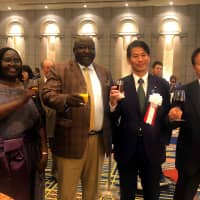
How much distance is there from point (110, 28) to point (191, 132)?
10.3 m

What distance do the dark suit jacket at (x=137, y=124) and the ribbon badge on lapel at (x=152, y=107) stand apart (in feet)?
0.15

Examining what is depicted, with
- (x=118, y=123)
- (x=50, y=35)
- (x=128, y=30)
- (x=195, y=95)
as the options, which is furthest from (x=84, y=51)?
(x=50, y=35)

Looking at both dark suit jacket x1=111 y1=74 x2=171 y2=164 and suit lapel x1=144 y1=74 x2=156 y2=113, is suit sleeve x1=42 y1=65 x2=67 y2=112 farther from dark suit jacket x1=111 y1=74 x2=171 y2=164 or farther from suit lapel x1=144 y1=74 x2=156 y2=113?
suit lapel x1=144 y1=74 x2=156 y2=113

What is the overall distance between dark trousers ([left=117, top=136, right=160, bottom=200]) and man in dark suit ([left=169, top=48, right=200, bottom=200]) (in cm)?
25

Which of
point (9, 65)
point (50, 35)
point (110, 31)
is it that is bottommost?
point (9, 65)

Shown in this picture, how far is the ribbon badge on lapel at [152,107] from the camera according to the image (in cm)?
208

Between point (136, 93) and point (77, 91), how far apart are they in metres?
0.46

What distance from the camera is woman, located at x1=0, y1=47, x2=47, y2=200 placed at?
1902mm

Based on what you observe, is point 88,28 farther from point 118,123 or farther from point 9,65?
point 9,65

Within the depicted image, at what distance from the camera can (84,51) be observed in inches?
83.7

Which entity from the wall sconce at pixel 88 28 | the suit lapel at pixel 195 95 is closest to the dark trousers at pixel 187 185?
the suit lapel at pixel 195 95

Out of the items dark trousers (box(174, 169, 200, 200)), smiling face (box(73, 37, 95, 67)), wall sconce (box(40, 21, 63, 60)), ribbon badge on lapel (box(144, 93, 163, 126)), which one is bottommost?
dark trousers (box(174, 169, 200, 200))

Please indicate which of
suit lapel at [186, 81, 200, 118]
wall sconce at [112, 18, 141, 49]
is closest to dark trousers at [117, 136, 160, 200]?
suit lapel at [186, 81, 200, 118]

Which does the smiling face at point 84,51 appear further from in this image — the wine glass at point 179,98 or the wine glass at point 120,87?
the wine glass at point 179,98
